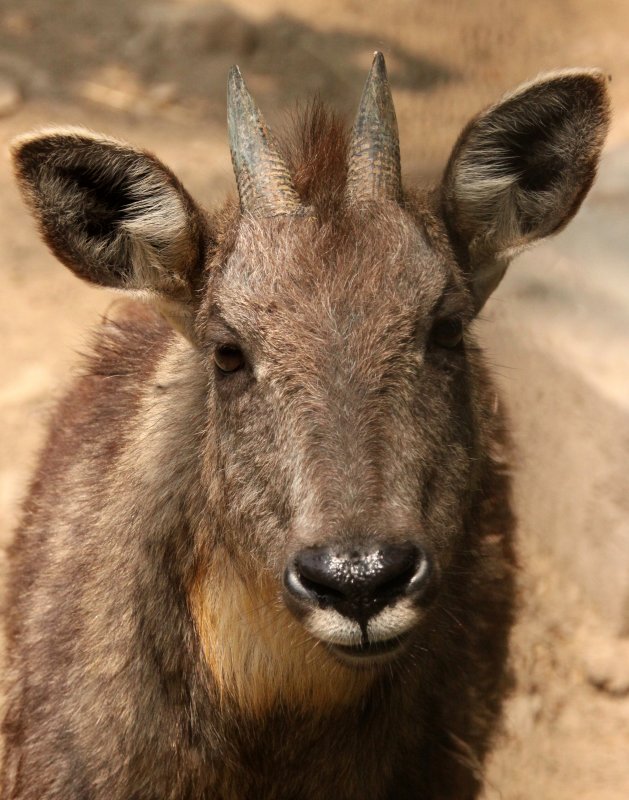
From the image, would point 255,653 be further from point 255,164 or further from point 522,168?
point 522,168

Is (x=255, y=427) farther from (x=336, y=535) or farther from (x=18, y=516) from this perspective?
(x=18, y=516)

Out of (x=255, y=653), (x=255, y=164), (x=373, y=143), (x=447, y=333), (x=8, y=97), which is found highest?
(x=8, y=97)

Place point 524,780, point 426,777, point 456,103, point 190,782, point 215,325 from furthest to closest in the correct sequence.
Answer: point 456,103, point 524,780, point 426,777, point 190,782, point 215,325

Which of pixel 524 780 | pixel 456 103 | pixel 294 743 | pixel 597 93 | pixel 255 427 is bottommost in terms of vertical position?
pixel 524 780

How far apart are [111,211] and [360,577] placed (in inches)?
76.7

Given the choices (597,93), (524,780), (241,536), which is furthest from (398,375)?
(524,780)

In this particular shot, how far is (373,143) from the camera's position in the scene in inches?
181

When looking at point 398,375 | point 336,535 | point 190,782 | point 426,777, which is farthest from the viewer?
point 426,777

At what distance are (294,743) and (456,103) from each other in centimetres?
654

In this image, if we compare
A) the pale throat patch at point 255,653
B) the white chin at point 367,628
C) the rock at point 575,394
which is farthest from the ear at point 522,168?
the rock at point 575,394

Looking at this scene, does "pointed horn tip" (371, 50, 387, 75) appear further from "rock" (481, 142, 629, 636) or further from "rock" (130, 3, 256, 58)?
"rock" (130, 3, 256, 58)

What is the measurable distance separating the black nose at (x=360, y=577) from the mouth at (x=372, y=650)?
169 millimetres

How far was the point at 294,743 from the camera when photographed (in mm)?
4941

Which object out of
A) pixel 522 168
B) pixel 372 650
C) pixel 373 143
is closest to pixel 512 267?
pixel 522 168
